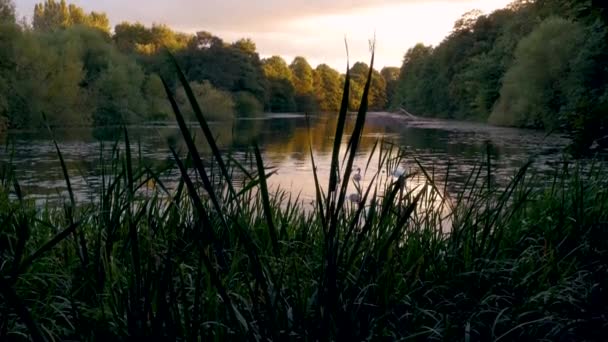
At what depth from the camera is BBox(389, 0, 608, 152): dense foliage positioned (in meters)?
20.7

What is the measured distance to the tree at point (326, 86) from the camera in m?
67.6

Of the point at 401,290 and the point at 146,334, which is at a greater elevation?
the point at 146,334

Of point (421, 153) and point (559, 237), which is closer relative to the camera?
point (559, 237)

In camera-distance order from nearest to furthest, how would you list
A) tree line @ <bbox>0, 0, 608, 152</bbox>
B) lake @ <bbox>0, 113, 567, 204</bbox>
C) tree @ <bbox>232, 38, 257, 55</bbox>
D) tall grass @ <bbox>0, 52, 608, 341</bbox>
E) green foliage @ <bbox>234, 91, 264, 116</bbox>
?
tall grass @ <bbox>0, 52, 608, 341</bbox> → lake @ <bbox>0, 113, 567, 204</bbox> → tree line @ <bbox>0, 0, 608, 152</bbox> → green foliage @ <bbox>234, 91, 264, 116</bbox> → tree @ <bbox>232, 38, 257, 55</bbox>

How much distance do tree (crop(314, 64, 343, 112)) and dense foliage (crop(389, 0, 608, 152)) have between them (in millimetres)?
7620

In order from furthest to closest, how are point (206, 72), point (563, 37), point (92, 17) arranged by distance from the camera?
point (92, 17) → point (206, 72) → point (563, 37)

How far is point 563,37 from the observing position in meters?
27.7

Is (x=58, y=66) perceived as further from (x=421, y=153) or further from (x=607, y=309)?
(x=607, y=309)

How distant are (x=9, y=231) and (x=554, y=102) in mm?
27832

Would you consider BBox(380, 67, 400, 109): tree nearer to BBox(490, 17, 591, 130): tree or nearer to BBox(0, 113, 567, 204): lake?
BBox(490, 17, 591, 130): tree

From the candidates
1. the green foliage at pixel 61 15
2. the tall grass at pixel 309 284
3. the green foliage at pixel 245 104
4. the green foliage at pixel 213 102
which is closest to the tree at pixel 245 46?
the green foliage at pixel 245 104

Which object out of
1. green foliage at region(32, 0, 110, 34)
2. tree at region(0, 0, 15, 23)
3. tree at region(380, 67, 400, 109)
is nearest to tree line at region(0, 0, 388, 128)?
tree at region(0, 0, 15, 23)

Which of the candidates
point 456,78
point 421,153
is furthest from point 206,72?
point 421,153

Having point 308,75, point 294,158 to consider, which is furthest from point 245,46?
point 294,158
